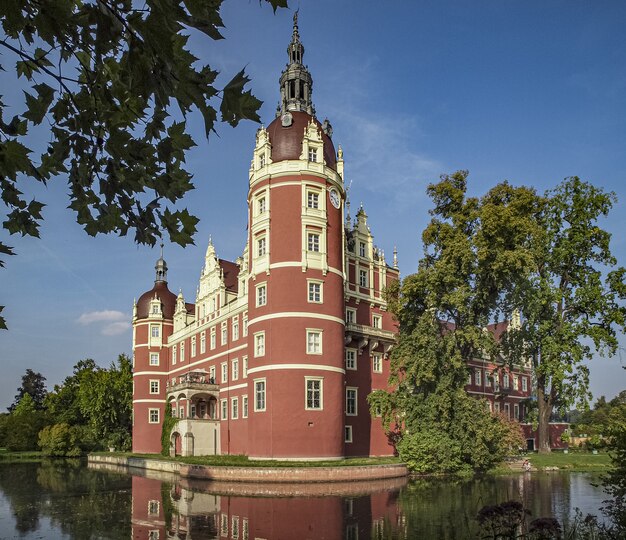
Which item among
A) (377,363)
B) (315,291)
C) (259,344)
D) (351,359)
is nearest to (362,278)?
(377,363)

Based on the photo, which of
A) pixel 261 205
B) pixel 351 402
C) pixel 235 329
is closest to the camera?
pixel 261 205

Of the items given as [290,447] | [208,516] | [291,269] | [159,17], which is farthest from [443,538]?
[291,269]

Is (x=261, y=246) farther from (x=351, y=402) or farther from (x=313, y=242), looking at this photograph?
(x=351, y=402)

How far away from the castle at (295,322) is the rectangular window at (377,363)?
77 mm

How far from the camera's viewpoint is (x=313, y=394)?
35.4 metres

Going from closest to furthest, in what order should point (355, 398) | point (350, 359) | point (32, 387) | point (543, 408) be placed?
point (543, 408)
point (355, 398)
point (350, 359)
point (32, 387)

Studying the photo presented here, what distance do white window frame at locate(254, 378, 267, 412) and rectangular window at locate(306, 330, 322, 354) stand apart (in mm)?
3256

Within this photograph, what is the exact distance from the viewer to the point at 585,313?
3859 cm

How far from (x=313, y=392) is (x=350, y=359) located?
5954mm

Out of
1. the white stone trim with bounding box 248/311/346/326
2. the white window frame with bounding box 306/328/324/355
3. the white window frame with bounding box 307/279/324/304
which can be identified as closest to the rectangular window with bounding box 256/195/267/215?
the white window frame with bounding box 307/279/324/304

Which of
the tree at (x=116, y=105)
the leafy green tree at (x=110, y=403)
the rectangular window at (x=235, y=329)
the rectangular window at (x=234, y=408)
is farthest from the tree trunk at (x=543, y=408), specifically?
the leafy green tree at (x=110, y=403)

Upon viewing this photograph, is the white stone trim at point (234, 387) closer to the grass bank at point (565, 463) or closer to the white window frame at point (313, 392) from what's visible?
the white window frame at point (313, 392)

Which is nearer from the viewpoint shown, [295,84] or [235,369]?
[295,84]

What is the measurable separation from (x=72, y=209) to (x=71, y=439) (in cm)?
6810
